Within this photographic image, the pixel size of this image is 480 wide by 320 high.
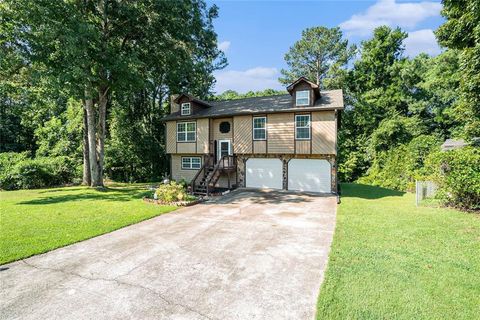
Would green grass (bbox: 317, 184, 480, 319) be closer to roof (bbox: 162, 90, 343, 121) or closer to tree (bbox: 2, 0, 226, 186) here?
roof (bbox: 162, 90, 343, 121)

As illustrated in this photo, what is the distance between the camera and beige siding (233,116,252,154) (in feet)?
56.3

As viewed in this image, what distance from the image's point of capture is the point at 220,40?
80.3 ft

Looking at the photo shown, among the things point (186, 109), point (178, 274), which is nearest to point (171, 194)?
→ point (178, 274)

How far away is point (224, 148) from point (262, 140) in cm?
315

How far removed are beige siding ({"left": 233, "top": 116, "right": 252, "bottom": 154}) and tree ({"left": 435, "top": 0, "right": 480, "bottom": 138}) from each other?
441 inches

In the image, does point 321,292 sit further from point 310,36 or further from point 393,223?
point 310,36

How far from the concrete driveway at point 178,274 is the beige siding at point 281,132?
777 centimetres

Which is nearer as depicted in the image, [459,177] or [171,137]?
[459,177]

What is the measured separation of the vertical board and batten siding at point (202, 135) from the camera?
18598 millimetres

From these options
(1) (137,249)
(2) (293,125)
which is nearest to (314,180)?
(2) (293,125)

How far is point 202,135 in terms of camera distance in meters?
18.8

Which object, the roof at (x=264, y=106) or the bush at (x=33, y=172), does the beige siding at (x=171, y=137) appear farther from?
the bush at (x=33, y=172)

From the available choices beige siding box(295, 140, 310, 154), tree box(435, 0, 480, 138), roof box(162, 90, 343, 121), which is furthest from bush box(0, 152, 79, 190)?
tree box(435, 0, 480, 138)

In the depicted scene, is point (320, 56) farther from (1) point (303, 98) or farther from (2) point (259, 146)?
(2) point (259, 146)
